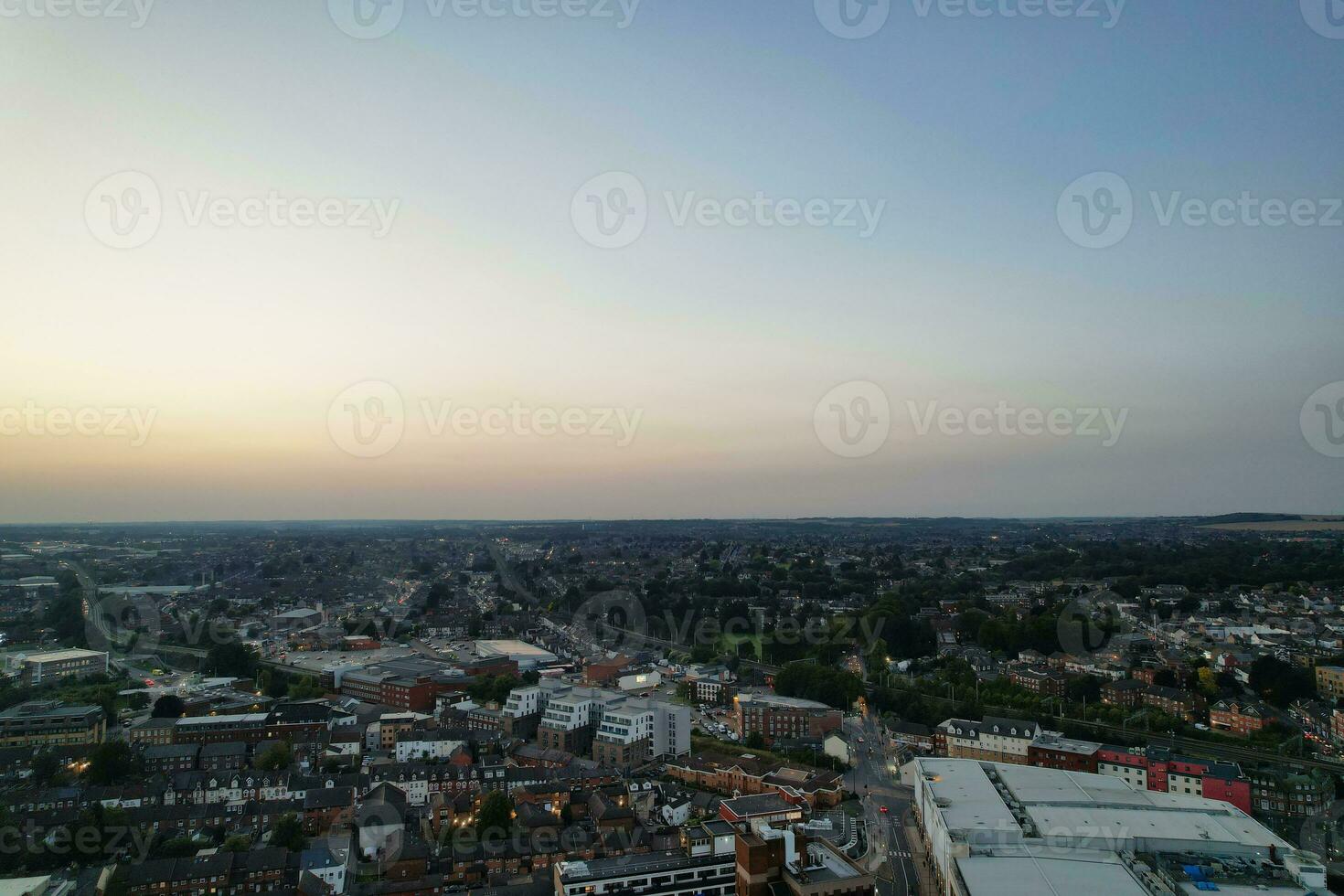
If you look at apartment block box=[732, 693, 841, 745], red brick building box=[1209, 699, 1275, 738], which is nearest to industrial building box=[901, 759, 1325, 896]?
apartment block box=[732, 693, 841, 745]

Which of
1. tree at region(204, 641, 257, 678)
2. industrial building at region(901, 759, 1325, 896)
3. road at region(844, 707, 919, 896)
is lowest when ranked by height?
road at region(844, 707, 919, 896)

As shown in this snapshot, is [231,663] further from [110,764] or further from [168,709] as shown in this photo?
[110,764]

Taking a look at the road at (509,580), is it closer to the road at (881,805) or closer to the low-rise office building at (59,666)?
the low-rise office building at (59,666)

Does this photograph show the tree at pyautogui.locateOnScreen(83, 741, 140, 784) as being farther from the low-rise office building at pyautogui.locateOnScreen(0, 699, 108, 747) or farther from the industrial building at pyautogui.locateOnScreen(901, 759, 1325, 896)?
the industrial building at pyautogui.locateOnScreen(901, 759, 1325, 896)

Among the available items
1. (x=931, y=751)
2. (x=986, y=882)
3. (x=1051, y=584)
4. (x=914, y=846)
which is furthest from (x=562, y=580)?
(x=986, y=882)

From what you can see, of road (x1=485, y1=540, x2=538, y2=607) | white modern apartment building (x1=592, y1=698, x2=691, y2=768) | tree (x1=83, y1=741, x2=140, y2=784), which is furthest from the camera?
road (x1=485, y1=540, x2=538, y2=607)

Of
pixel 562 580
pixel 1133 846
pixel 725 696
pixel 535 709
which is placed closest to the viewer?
pixel 1133 846

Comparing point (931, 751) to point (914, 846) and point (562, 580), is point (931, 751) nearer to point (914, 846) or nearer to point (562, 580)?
point (914, 846)

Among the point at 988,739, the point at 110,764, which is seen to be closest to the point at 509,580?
the point at 110,764
